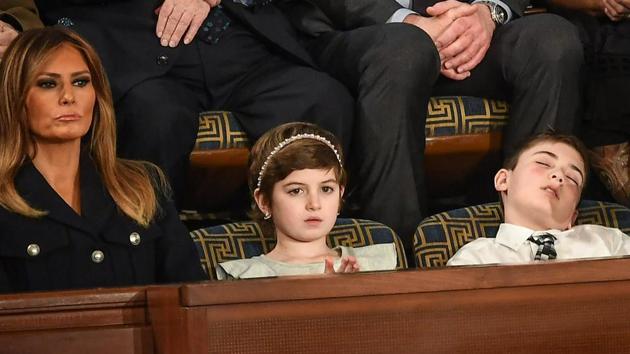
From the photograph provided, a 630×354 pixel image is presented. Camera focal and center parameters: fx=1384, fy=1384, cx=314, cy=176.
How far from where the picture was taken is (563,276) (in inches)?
76.9

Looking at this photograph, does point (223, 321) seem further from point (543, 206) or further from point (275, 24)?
point (275, 24)

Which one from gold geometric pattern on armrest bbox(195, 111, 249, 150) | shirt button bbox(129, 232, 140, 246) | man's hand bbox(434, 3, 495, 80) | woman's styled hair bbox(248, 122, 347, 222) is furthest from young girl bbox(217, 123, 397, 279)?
man's hand bbox(434, 3, 495, 80)

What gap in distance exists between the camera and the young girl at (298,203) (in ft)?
8.33

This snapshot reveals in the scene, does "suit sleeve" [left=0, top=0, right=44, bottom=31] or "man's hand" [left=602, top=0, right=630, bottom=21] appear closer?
"suit sleeve" [left=0, top=0, right=44, bottom=31]

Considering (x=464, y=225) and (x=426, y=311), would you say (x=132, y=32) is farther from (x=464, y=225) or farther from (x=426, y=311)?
(x=426, y=311)

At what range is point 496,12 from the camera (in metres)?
3.22

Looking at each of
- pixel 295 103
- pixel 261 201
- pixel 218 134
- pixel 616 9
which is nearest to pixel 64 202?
pixel 261 201

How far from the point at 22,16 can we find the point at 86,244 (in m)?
0.77

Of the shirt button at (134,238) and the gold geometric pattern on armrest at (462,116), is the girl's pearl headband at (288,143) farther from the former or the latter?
the gold geometric pattern on armrest at (462,116)

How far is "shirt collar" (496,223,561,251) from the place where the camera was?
267 centimetres

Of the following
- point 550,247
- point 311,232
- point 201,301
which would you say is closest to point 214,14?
point 311,232

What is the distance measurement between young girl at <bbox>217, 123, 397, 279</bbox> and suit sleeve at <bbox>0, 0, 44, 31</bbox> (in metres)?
0.65

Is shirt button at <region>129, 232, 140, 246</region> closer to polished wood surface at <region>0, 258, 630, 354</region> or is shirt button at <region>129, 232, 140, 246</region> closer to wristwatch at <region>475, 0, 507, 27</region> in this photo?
polished wood surface at <region>0, 258, 630, 354</region>

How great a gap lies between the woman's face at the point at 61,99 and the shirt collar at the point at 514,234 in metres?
0.82
